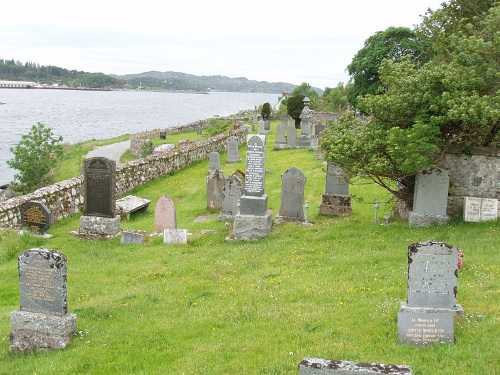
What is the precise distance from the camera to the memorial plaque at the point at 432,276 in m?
6.52

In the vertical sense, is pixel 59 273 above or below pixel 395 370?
below

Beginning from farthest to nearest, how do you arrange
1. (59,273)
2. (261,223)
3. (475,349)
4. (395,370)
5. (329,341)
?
1. (261,223)
2. (59,273)
3. (329,341)
4. (475,349)
5. (395,370)

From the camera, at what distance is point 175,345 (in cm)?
685

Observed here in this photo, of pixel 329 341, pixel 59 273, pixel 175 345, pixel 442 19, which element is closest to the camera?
pixel 329 341

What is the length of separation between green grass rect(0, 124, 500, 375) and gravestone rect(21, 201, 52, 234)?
697 millimetres

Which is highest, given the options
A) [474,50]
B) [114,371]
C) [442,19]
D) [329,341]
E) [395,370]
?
[442,19]

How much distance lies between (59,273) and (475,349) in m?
5.82

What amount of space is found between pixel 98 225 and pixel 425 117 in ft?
31.0

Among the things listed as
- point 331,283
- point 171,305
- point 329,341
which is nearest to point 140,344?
point 171,305

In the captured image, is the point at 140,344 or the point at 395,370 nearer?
the point at 395,370

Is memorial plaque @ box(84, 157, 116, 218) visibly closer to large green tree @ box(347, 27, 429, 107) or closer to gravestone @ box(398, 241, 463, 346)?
gravestone @ box(398, 241, 463, 346)

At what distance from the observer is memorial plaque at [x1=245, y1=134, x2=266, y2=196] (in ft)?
45.0

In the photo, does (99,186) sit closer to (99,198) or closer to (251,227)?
(99,198)

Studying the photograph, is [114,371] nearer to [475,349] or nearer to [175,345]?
[175,345]
